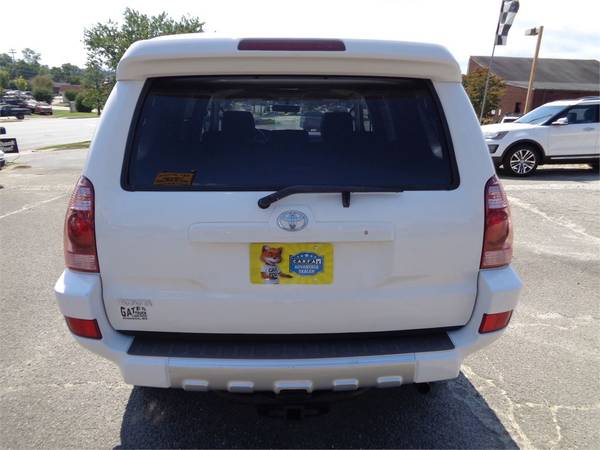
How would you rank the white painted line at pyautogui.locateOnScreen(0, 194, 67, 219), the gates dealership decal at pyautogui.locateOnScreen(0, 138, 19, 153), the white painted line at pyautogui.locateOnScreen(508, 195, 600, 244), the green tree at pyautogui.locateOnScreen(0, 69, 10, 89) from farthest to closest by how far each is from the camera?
the green tree at pyautogui.locateOnScreen(0, 69, 10, 89) → the gates dealership decal at pyautogui.locateOnScreen(0, 138, 19, 153) → the white painted line at pyautogui.locateOnScreen(0, 194, 67, 219) → the white painted line at pyautogui.locateOnScreen(508, 195, 600, 244)

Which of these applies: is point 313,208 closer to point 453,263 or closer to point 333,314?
point 333,314

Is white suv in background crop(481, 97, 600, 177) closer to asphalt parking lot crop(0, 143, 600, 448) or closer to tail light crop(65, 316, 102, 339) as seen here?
asphalt parking lot crop(0, 143, 600, 448)

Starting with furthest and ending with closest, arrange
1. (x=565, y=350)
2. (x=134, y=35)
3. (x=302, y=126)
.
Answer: (x=134, y=35)
(x=565, y=350)
(x=302, y=126)

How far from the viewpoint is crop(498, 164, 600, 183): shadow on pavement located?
1128 centimetres

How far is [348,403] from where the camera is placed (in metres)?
2.82

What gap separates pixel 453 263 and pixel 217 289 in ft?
3.45

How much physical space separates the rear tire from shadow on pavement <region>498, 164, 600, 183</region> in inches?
8.2

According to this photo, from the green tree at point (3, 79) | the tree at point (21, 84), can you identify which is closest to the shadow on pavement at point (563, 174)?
the tree at point (21, 84)

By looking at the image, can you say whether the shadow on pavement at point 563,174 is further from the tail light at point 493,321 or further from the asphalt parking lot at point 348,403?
the tail light at point 493,321

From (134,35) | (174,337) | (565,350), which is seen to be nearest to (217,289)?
(174,337)

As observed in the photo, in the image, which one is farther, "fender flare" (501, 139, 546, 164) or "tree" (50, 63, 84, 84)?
"tree" (50, 63, 84, 84)

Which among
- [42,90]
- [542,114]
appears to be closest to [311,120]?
[542,114]

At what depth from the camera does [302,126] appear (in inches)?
91.6

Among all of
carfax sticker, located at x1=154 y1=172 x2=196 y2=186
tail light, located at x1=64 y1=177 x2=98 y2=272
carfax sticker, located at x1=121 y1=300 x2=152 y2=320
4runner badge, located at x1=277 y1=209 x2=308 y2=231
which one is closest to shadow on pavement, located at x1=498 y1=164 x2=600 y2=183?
4runner badge, located at x1=277 y1=209 x2=308 y2=231
